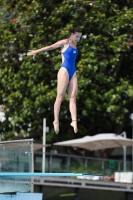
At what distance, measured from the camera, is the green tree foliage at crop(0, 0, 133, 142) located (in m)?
24.8

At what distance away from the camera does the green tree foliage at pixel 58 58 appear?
24812 millimetres

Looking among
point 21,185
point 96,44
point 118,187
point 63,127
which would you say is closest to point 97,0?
point 96,44

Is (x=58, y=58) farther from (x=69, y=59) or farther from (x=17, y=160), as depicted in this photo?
(x=69, y=59)

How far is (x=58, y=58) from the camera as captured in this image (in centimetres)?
2445

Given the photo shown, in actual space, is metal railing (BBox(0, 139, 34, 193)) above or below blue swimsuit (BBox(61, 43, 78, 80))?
below

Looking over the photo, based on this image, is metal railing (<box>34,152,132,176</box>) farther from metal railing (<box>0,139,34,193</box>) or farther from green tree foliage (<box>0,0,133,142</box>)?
→ metal railing (<box>0,139,34,193</box>)

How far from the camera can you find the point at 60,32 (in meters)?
25.0

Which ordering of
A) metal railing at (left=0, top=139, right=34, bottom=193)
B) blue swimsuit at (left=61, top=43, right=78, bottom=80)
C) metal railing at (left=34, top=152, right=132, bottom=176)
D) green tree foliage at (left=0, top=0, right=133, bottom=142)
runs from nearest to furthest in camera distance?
blue swimsuit at (left=61, top=43, right=78, bottom=80), metal railing at (left=0, top=139, right=34, bottom=193), green tree foliage at (left=0, top=0, right=133, bottom=142), metal railing at (left=34, top=152, right=132, bottom=176)

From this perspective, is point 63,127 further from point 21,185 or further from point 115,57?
point 21,185

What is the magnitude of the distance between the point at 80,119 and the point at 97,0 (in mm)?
5051

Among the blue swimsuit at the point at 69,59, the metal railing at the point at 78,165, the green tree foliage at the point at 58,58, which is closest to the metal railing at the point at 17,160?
the blue swimsuit at the point at 69,59

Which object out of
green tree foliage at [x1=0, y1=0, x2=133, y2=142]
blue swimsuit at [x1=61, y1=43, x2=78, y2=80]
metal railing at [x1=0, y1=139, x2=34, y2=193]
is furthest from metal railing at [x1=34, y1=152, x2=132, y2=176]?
blue swimsuit at [x1=61, y1=43, x2=78, y2=80]

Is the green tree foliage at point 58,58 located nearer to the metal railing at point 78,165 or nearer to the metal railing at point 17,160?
the metal railing at point 78,165

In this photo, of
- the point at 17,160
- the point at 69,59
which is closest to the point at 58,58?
the point at 17,160
